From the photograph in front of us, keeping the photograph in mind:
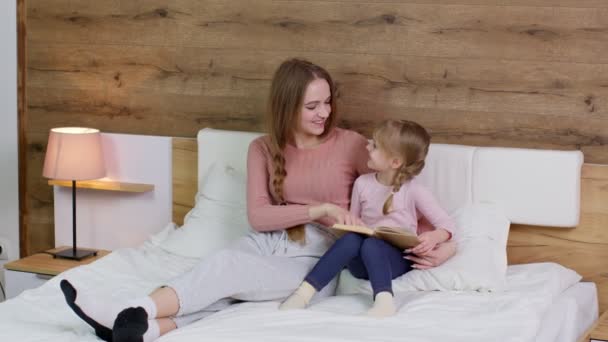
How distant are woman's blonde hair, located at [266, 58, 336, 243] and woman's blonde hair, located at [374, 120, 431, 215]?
26 cm

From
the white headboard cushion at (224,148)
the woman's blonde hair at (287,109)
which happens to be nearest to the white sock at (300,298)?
the woman's blonde hair at (287,109)

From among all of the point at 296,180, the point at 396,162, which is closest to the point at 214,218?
the point at 296,180

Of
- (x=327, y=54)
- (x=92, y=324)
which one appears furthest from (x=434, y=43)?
(x=92, y=324)

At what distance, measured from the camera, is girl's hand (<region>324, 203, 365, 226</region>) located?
2.75 meters

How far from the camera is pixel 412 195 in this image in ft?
9.32

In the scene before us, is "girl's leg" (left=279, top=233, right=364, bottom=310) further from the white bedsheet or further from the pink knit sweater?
the pink knit sweater

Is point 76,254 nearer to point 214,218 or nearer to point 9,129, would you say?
point 214,218

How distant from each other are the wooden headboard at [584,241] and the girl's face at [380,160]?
23.3 inches

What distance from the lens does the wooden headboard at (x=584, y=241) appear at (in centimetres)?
305

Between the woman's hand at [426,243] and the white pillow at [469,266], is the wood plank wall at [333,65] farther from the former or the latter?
the woman's hand at [426,243]

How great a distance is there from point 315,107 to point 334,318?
799 mm

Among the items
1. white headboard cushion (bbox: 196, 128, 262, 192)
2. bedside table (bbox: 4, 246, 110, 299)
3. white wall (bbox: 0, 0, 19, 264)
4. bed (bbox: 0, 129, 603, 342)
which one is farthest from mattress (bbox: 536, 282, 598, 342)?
white wall (bbox: 0, 0, 19, 264)

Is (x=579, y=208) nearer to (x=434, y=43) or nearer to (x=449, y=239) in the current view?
(x=449, y=239)

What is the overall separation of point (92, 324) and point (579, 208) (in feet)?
5.42
